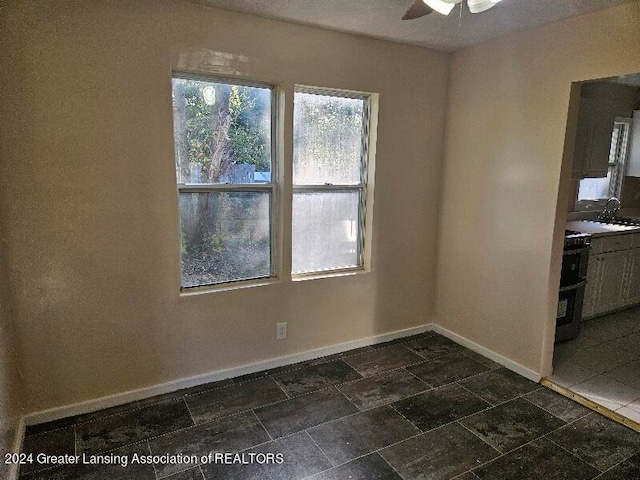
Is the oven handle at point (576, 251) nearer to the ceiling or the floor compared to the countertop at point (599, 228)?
nearer to the floor

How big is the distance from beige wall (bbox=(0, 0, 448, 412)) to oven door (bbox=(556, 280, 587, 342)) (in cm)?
211

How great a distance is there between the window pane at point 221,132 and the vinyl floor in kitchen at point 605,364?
8.77ft

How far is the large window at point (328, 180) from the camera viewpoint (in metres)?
3.03

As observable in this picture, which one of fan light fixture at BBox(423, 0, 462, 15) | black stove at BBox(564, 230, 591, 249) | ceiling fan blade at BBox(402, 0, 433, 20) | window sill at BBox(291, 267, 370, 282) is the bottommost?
window sill at BBox(291, 267, 370, 282)

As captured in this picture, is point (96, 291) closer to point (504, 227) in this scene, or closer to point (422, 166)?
point (422, 166)

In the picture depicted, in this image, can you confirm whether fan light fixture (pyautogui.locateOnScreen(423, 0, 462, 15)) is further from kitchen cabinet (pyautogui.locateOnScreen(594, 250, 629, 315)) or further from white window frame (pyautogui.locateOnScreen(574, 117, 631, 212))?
white window frame (pyautogui.locateOnScreen(574, 117, 631, 212))

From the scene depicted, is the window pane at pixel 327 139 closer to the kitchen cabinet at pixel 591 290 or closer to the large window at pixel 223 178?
the large window at pixel 223 178

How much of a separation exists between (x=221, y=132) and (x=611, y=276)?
12.7 ft

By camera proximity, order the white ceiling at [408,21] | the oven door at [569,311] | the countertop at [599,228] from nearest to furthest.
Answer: the white ceiling at [408,21], the oven door at [569,311], the countertop at [599,228]

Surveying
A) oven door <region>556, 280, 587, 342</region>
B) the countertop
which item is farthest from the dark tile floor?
the countertop

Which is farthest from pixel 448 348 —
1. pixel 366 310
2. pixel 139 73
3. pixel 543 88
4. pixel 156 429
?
pixel 139 73

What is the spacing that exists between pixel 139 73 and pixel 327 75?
4.13 feet

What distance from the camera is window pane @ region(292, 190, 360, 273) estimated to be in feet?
10.2

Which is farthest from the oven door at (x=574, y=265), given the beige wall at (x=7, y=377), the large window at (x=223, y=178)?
the beige wall at (x=7, y=377)
